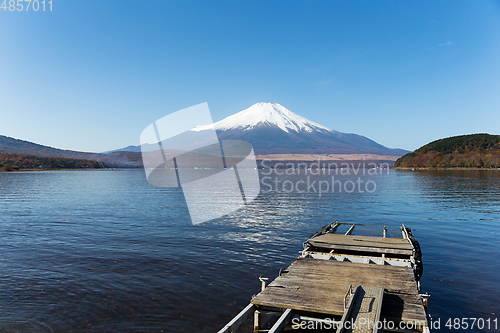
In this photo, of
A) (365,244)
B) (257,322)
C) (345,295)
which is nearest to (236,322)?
(257,322)

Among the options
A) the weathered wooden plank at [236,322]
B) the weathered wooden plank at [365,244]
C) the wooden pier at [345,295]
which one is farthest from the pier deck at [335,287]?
the weathered wooden plank at [365,244]

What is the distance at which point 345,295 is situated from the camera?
332 inches

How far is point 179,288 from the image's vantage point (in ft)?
40.2

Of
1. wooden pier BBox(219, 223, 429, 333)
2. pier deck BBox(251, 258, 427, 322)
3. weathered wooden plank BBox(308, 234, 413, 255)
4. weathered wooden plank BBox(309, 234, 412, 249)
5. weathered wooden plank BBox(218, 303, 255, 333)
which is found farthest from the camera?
weathered wooden plank BBox(309, 234, 412, 249)

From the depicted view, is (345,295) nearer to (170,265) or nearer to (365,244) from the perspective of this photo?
(365,244)

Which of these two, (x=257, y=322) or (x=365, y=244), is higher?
(x=365, y=244)

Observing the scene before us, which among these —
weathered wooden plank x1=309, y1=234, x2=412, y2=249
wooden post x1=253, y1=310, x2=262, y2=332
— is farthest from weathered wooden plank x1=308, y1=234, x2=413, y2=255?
wooden post x1=253, y1=310, x2=262, y2=332

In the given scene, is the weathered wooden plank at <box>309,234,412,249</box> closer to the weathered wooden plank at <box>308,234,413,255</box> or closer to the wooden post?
the weathered wooden plank at <box>308,234,413,255</box>

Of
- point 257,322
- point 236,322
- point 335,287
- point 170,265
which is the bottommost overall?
point 170,265

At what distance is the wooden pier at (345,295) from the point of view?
773 centimetres

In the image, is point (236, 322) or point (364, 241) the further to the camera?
point (364, 241)

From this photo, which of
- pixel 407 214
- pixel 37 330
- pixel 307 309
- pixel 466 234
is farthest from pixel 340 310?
pixel 407 214

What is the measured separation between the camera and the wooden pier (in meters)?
7.73

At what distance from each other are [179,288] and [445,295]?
35.1 feet
